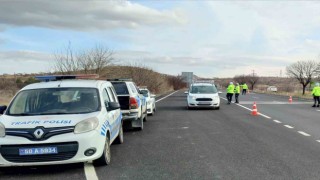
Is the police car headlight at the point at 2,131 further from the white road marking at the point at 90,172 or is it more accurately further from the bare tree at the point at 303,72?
the bare tree at the point at 303,72

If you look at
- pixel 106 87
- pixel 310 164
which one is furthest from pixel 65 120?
pixel 310 164

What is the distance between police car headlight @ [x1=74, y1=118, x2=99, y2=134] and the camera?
700 cm

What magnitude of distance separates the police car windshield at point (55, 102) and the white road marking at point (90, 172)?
3.09ft

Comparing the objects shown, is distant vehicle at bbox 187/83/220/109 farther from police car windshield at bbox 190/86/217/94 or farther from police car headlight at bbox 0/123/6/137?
police car headlight at bbox 0/123/6/137

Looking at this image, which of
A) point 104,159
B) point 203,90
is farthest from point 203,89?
point 104,159

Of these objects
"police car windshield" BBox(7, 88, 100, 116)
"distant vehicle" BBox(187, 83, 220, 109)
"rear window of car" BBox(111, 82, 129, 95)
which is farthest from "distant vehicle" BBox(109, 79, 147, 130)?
"distant vehicle" BBox(187, 83, 220, 109)

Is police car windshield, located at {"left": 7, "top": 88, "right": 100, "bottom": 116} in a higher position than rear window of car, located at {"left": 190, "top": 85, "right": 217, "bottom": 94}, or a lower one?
higher

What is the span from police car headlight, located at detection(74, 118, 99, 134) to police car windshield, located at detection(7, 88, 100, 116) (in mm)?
514

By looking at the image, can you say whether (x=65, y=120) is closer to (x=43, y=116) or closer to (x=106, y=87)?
(x=43, y=116)

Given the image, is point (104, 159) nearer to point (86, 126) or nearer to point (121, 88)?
point (86, 126)

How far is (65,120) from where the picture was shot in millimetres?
7062

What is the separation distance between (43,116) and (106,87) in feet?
7.36

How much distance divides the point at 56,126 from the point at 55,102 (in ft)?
4.08

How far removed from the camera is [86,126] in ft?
23.3
